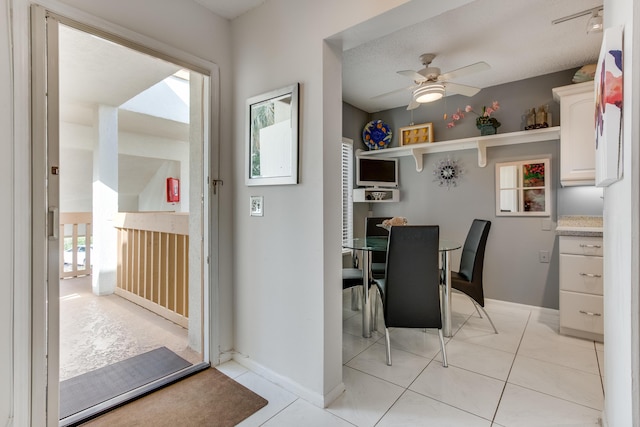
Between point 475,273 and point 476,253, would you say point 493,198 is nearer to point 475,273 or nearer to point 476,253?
point 476,253

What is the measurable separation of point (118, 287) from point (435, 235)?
3.97 m

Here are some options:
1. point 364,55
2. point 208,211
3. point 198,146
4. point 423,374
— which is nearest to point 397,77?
point 364,55

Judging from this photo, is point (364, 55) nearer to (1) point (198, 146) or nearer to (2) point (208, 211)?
(1) point (198, 146)

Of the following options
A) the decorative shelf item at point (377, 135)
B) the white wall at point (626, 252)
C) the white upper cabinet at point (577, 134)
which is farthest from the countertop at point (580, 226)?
the decorative shelf item at point (377, 135)

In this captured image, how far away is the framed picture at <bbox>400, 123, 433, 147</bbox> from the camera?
3.74 meters

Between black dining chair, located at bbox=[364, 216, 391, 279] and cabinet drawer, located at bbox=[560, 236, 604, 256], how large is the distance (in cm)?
161

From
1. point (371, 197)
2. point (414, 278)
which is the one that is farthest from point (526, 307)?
point (371, 197)

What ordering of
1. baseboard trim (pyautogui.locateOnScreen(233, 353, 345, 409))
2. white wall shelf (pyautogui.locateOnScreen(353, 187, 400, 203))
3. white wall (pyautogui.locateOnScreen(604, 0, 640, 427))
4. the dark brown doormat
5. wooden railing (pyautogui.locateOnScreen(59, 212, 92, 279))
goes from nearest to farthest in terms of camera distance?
white wall (pyautogui.locateOnScreen(604, 0, 640, 427)) → the dark brown doormat → baseboard trim (pyautogui.locateOnScreen(233, 353, 345, 409)) → white wall shelf (pyautogui.locateOnScreen(353, 187, 400, 203)) → wooden railing (pyautogui.locateOnScreen(59, 212, 92, 279))

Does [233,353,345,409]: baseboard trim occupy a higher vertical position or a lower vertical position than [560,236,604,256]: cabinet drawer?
lower

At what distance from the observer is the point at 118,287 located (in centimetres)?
388

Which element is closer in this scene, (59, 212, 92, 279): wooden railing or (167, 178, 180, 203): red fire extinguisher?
(59, 212, 92, 279): wooden railing

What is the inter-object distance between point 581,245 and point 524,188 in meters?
0.89

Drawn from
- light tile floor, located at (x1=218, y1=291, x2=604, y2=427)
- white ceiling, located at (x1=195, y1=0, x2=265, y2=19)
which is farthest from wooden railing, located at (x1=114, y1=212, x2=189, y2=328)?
white ceiling, located at (x1=195, y1=0, x2=265, y2=19)

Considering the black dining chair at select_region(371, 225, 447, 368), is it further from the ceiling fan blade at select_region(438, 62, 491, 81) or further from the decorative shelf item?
the decorative shelf item
